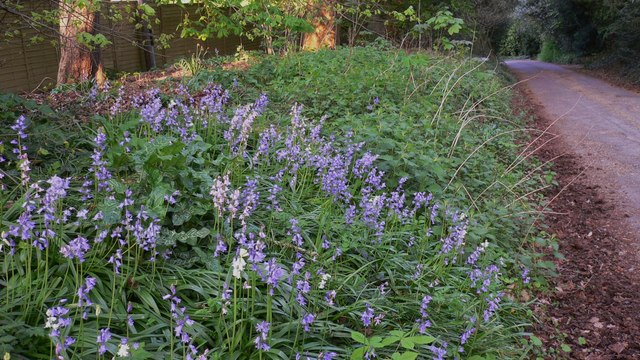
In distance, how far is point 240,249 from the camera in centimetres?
209

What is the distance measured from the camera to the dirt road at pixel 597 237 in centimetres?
379

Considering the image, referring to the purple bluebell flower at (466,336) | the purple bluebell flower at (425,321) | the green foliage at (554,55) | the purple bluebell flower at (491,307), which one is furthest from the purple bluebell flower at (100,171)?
the green foliage at (554,55)

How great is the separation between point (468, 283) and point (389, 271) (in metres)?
0.57

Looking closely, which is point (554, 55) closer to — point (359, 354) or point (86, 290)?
point (359, 354)

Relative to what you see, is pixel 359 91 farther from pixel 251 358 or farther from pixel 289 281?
pixel 251 358

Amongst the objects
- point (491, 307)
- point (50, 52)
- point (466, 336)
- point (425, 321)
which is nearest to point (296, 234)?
point (425, 321)

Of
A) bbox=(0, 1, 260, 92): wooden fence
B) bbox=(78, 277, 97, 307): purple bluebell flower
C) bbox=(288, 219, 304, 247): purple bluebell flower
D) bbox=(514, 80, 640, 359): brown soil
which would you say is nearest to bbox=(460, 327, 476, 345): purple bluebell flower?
bbox=(514, 80, 640, 359): brown soil

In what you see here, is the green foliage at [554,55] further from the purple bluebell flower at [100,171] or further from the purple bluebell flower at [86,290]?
the purple bluebell flower at [86,290]

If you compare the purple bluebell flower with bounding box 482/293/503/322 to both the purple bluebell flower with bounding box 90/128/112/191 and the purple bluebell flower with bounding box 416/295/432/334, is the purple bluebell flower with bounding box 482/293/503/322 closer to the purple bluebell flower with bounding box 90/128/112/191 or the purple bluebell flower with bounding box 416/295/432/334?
the purple bluebell flower with bounding box 416/295/432/334

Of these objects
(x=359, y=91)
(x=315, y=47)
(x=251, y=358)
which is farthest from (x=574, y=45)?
(x=251, y=358)

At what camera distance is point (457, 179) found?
17.7 ft

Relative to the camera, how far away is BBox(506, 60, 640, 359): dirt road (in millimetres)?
3791

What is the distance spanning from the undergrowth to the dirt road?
38cm

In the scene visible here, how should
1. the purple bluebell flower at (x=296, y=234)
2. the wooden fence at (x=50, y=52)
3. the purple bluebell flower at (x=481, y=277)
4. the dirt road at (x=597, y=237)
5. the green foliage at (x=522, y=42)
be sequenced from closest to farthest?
the purple bluebell flower at (x=296, y=234) < the purple bluebell flower at (x=481, y=277) < the dirt road at (x=597, y=237) < the wooden fence at (x=50, y=52) < the green foliage at (x=522, y=42)
